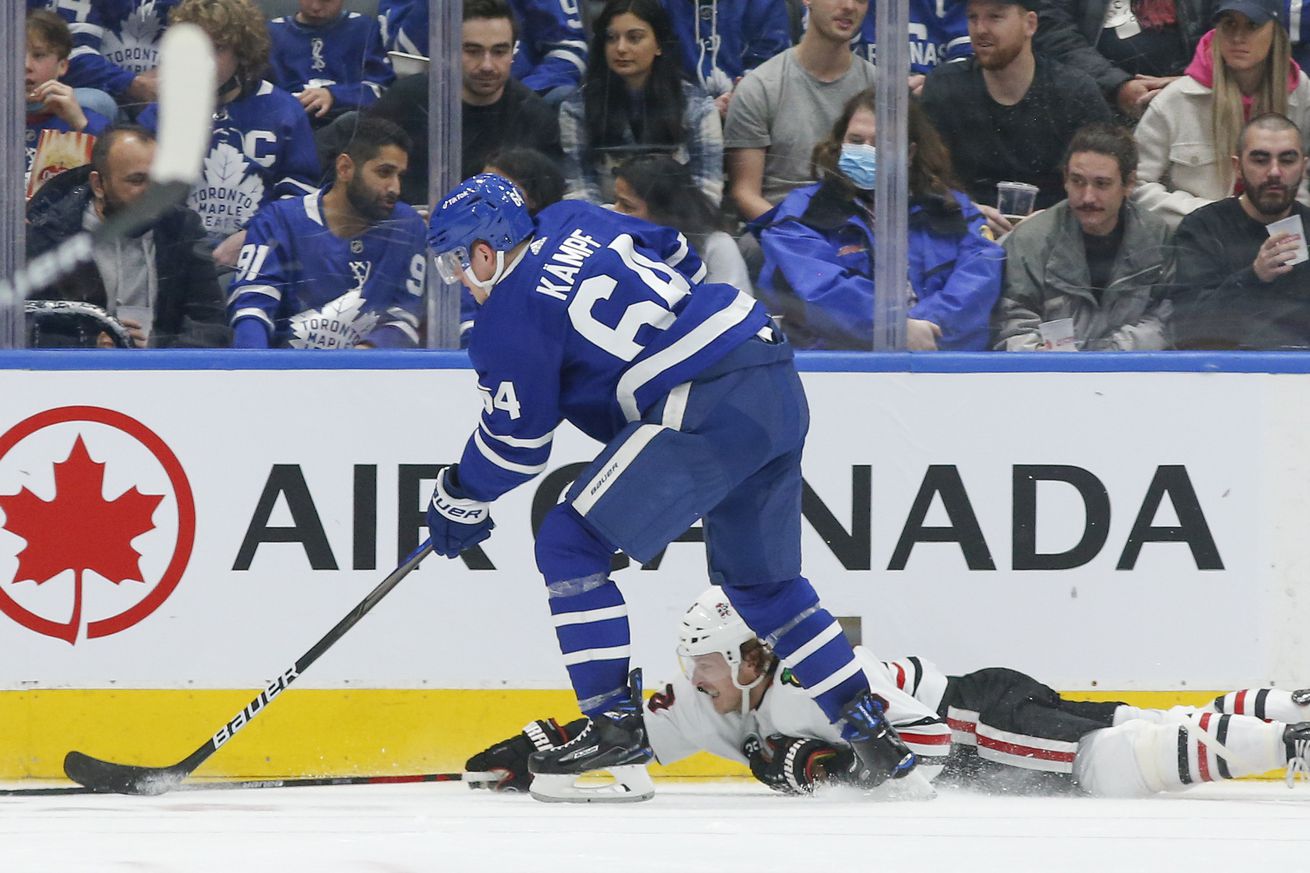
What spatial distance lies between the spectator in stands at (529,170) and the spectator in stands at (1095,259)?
1.01m

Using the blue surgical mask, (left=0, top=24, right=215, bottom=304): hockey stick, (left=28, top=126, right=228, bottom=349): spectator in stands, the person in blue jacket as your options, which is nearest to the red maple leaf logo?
(left=28, top=126, right=228, bottom=349): spectator in stands

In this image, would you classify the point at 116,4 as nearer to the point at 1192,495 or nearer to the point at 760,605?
the point at 760,605

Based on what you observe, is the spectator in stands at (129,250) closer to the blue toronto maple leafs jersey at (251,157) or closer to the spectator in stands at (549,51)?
the blue toronto maple leafs jersey at (251,157)

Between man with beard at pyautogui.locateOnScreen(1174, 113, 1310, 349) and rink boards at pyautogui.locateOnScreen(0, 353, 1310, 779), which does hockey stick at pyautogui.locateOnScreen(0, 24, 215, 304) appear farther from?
man with beard at pyautogui.locateOnScreen(1174, 113, 1310, 349)

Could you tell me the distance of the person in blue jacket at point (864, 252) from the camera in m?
3.81

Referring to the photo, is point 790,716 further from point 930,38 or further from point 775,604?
point 930,38

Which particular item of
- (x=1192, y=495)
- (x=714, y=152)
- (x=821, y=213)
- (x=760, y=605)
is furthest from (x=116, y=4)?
(x=1192, y=495)

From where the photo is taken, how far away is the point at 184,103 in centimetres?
381

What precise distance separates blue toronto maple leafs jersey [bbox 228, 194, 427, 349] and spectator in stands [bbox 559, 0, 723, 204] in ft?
1.41

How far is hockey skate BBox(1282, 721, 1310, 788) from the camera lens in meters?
3.23

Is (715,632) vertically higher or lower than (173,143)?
lower

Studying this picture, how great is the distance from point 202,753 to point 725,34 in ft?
6.13

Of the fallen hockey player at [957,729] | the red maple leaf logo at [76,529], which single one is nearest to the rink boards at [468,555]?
the red maple leaf logo at [76,529]

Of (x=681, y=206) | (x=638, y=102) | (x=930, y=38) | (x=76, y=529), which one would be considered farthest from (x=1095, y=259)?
(x=76, y=529)
